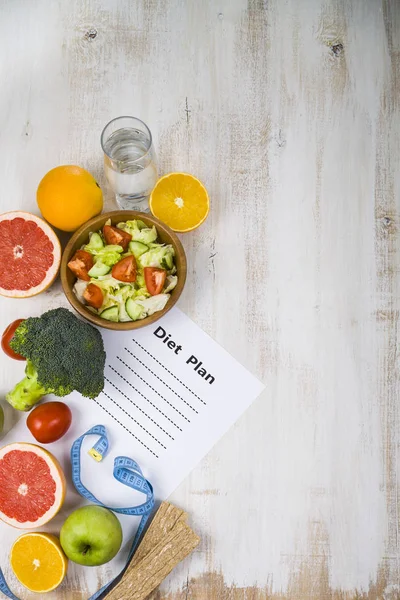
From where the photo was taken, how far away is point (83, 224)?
165cm

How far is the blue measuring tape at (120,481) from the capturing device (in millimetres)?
1673

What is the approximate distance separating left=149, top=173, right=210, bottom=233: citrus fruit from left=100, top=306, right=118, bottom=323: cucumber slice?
10.9 inches

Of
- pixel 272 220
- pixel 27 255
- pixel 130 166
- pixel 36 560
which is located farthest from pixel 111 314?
pixel 36 560

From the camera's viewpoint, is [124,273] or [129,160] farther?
[129,160]

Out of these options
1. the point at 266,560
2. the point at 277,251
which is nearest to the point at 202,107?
the point at 277,251

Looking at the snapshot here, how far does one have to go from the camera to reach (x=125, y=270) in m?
1.61

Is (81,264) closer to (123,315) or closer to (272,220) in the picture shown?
(123,315)

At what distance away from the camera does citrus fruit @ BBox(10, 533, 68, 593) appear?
1.63m

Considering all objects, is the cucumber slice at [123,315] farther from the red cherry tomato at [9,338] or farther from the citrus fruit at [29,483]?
the citrus fruit at [29,483]

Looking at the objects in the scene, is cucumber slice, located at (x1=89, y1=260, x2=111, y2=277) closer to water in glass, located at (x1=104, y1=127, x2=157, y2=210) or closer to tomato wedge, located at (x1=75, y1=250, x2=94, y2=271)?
tomato wedge, located at (x1=75, y1=250, x2=94, y2=271)

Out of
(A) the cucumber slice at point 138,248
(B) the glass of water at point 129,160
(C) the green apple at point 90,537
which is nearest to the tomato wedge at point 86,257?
(A) the cucumber slice at point 138,248

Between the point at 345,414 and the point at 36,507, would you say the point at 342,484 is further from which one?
the point at 36,507

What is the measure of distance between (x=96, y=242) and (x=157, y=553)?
2.66 feet

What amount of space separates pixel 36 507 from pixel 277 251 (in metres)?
0.93
